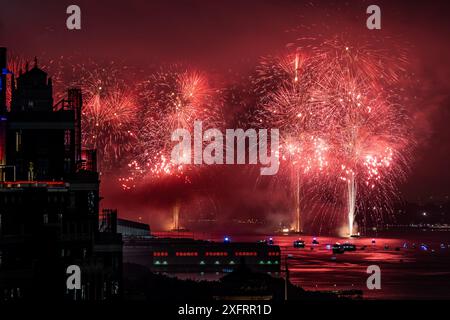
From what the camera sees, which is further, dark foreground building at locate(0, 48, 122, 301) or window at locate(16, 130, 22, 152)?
window at locate(16, 130, 22, 152)

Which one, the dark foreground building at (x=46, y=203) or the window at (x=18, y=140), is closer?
the dark foreground building at (x=46, y=203)

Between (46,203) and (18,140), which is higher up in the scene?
(18,140)

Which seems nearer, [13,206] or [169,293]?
[13,206]

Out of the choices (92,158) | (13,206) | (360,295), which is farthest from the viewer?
(360,295)

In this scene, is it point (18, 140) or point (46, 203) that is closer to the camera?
point (46, 203)

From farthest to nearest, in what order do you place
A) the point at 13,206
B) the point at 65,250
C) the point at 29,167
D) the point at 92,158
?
the point at 92,158 < the point at 29,167 < the point at 65,250 < the point at 13,206

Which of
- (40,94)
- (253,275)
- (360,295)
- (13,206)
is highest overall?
(40,94)

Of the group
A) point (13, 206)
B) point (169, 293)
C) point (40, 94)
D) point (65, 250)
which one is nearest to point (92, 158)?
point (40, 94)
